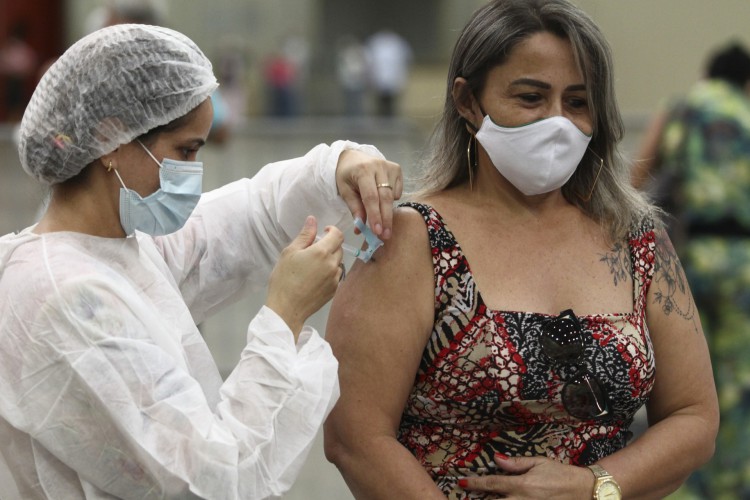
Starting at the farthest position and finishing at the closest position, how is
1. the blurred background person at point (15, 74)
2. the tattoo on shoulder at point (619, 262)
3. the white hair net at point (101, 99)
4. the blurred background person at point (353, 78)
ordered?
the blurred background person at point (353, 78), the blurred background person at point (15, 74), the tattoo on shoulder at point (619, 262), the white hair net at point (101, 99)

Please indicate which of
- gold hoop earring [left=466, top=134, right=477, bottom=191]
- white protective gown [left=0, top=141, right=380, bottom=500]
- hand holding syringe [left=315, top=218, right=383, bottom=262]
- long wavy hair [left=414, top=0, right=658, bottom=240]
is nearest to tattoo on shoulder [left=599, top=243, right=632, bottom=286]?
long wavy hair [left=414, top=0, right=658, bottom=240]

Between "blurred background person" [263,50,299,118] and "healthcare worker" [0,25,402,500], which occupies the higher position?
"healthcare worker" [0,25,402,500]

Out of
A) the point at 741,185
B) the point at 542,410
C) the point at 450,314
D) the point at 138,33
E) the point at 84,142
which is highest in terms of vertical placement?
the point at 138,33

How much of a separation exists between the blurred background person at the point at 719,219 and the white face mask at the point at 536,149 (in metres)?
2.30

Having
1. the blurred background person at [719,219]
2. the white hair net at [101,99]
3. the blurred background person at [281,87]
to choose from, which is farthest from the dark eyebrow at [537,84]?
the blurred background person at [281,87]

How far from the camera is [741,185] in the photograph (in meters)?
5.22

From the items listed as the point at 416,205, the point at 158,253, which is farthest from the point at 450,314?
the point at 158,253

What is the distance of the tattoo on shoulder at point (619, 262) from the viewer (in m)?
2.93

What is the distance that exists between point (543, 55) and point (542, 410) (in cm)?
77

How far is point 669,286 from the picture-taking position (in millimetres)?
2979

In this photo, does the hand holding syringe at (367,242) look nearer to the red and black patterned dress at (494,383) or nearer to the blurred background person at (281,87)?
the red and black patterned dress at (494,383)

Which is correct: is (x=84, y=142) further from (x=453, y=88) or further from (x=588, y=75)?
(x=588, y=75)

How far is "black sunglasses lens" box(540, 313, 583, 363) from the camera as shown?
2.76m

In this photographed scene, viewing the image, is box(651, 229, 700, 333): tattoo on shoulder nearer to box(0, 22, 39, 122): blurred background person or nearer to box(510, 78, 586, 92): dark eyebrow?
box(510, 78, 586, 92): dark eyebrow
